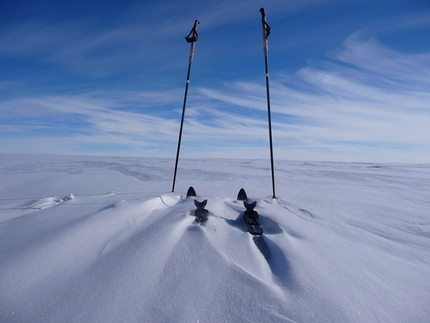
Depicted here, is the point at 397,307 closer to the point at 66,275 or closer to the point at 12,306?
the point at 66,275

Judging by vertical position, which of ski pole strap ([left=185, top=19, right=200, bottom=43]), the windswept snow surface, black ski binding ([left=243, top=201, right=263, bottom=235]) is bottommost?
the windswept snow surface

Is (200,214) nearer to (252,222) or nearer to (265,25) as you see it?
(252,222)

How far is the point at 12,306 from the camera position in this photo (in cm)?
133

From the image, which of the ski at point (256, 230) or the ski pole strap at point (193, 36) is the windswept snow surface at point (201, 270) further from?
the ski pole strap at point (193, 36)

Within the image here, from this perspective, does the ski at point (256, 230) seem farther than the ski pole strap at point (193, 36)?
No

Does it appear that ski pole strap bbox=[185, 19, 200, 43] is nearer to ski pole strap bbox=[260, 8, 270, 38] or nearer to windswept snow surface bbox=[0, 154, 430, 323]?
ski pole strap bbox=[260, 8, 270, 38]

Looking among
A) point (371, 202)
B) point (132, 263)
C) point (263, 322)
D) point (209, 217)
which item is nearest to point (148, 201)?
point (209, 217)

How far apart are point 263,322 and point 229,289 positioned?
0.99 ft

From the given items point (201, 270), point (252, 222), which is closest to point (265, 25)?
point (252, 222)

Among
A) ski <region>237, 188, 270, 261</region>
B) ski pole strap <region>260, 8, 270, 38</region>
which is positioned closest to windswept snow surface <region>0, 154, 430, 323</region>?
ski <region>237, 188, 270, 261</region>

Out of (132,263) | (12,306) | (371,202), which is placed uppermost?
(371,202)

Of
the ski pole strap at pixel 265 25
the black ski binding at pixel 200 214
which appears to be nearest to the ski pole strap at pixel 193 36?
the ski pole strap at pixel 265 25

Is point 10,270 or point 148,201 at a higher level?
point 148,201

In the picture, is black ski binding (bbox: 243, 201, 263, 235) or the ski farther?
black ski binding (bbox: 243, 201, 263, 235)
